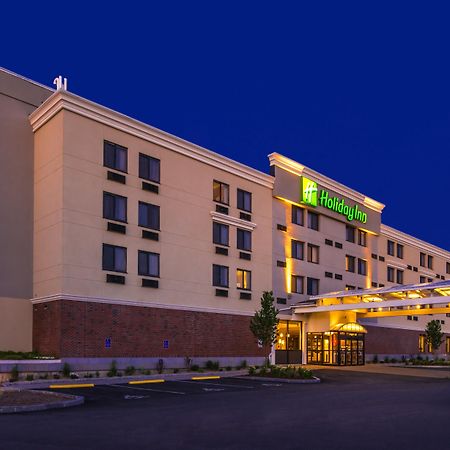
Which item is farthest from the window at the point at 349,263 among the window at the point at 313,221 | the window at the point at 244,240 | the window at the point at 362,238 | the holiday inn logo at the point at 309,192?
the window at the point at 244,240

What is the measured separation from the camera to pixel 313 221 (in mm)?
45500

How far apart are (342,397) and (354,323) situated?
2486 cm

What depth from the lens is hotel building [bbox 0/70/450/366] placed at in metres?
29.2

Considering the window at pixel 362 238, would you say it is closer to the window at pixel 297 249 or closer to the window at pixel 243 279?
the window at pixel 297 249

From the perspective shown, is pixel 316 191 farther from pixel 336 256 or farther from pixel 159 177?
pixel 159 177

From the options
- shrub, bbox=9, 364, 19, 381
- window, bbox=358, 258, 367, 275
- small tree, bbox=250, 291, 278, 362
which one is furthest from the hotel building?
window, bbox=358, 258, 367, 275

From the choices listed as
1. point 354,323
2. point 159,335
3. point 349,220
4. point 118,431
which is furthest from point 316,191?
point 118,431

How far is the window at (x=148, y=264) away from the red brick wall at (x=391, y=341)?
23.6 m

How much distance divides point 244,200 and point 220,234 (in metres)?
3.34

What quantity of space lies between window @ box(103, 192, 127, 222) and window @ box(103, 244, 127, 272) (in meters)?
1.48

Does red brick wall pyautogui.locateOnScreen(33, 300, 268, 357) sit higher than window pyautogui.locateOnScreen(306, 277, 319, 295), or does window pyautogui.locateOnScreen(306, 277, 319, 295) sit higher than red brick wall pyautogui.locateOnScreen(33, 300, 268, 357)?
window pyautogui.locateOnScreen(306, 277, 319, 295)

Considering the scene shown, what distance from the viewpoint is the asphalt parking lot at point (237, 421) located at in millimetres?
11227

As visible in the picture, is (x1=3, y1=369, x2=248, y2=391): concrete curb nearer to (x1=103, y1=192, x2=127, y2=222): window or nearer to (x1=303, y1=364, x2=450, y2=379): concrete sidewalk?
(x1=103, y1=192, x2=127, y2=222): window

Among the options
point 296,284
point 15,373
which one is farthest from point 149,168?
point 296,284
